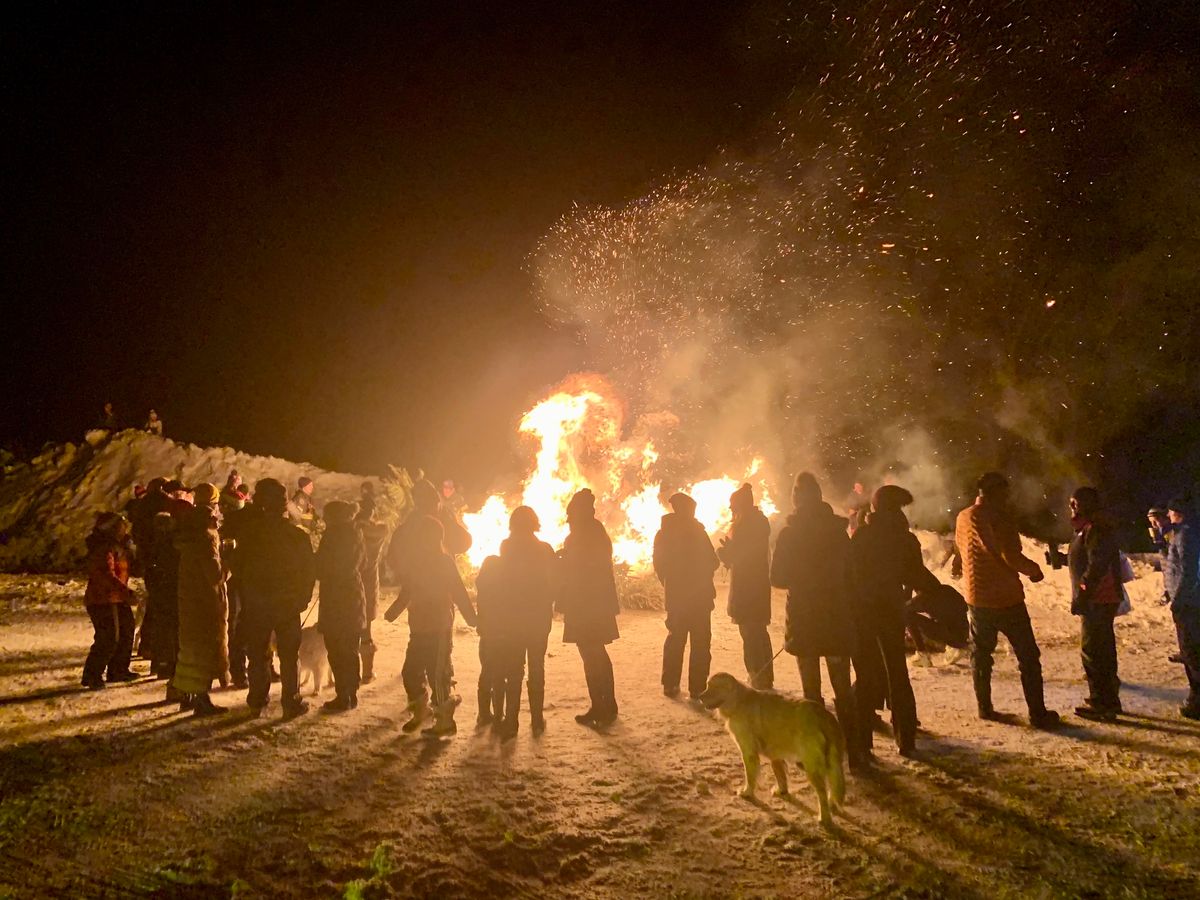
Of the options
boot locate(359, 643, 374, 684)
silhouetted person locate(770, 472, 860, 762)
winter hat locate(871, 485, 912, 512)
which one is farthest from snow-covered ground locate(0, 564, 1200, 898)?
winter hat locate(871, 485, 912, 512)

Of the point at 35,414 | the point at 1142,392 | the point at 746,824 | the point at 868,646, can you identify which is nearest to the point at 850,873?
the point at 746,824

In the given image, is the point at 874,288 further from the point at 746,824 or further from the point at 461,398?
the point at 746,824

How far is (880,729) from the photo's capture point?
20.1ft

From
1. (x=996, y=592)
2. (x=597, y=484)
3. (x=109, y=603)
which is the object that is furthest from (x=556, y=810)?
(x=597, y=484)

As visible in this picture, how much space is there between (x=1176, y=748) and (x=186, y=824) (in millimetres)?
6936

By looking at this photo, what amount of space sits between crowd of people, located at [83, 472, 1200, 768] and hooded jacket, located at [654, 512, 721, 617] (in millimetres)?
880

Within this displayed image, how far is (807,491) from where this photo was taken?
5.73 meters

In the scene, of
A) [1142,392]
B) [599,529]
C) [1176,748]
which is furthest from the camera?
[1142,392]

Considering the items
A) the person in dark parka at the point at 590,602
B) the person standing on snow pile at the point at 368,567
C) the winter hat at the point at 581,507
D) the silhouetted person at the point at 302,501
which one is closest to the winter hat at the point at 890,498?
the person in dark parka at the point at 590,602

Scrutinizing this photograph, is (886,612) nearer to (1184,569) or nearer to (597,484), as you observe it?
(1184,569)

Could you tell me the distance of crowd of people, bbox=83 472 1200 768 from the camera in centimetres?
549

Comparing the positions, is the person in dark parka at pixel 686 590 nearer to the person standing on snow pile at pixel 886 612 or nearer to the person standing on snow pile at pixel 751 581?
the person standing on snow pile at pixel 751 581

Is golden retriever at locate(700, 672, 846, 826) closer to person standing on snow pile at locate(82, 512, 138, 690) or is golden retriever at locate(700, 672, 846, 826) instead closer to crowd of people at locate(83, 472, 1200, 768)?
crowd of people at locate(83, 472, 1200, 768)

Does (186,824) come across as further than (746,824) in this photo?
No
